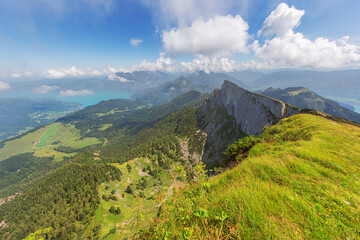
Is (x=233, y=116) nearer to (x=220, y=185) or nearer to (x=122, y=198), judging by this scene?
(x=122, y=198)

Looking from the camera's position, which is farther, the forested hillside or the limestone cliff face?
the limestone cliff face

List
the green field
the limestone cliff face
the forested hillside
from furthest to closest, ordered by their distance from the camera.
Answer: the limestone cliff face < the green field < the forested hillside

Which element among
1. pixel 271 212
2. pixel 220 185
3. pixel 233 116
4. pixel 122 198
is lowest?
pixel 122 198

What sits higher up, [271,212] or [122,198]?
[271,212]

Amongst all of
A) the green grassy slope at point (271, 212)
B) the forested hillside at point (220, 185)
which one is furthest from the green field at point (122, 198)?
the green grassy slope at point (271, 212)

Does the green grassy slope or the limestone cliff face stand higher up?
the green grassy slope

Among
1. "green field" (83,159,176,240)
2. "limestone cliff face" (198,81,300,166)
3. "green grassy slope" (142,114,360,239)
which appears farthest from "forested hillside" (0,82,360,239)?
"limestone cliff face" (198,81,300,166)

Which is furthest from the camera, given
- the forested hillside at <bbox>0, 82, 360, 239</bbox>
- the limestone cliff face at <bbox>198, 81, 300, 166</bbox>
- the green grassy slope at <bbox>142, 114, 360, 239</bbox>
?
the limestone cliff face at <bbox>198, 81, 300, 166</bbox>

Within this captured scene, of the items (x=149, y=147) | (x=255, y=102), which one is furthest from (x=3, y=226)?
(x=255, y=102)

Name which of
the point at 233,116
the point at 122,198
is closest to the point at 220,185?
the point at 122,198

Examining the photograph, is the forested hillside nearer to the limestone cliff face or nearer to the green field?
the green field
